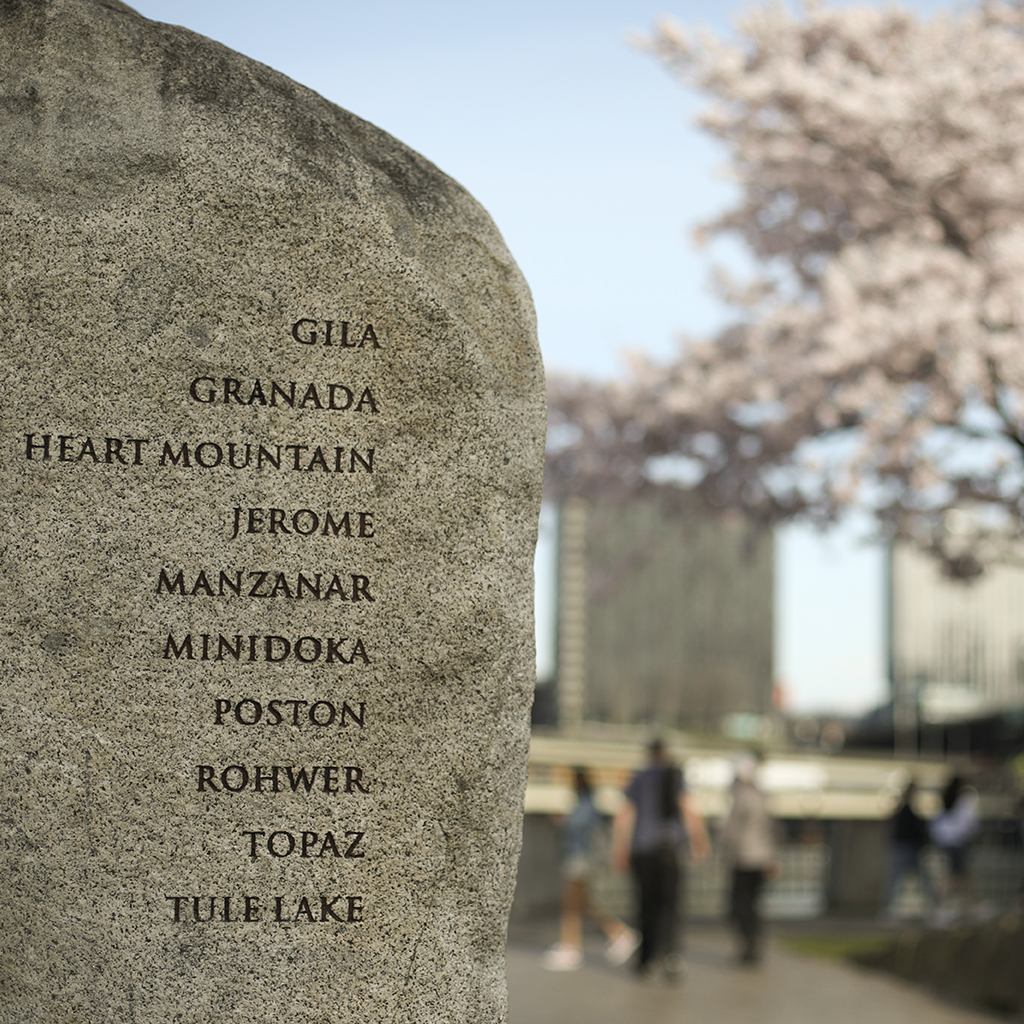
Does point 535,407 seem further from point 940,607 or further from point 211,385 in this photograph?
point 940,607

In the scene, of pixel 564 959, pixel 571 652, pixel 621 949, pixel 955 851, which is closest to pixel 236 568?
pixel 564 959

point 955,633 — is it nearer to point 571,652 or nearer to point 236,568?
point 571,652

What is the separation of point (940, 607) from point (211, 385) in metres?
151

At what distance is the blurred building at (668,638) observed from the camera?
328 ft

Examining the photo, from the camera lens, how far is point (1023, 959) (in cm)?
1065

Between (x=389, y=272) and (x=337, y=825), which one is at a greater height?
(x=389, y=272)

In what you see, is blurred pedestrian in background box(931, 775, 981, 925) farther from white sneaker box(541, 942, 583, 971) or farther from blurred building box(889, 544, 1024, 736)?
blurred building box(889, 544, 1024, 736)

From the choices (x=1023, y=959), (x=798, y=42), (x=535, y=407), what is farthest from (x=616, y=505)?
(x=535, y=407)

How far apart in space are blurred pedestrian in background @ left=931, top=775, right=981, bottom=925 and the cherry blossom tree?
12.8ft

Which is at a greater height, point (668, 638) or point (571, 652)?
point (668, 638)

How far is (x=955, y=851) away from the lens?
1628cm

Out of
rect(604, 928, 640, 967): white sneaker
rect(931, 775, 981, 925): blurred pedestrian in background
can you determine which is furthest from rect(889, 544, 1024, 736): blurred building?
rect(604, 928, 640, 967): white sneaker

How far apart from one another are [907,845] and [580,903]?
203 inches

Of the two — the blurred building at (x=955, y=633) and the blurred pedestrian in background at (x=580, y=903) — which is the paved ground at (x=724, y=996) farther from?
the blurred building at (x=955, y=633)
